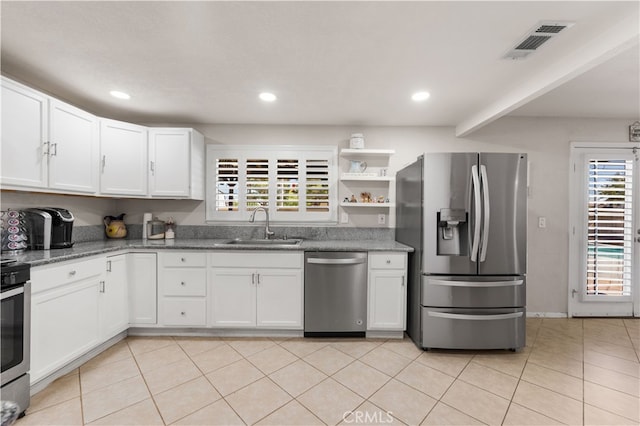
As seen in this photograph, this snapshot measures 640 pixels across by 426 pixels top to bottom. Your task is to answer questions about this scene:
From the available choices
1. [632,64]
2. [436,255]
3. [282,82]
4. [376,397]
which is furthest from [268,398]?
[632,64]

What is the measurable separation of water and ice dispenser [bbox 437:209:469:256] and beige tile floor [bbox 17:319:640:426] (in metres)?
0.92

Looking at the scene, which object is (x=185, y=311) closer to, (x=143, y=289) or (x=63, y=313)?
(x=143, y=289)

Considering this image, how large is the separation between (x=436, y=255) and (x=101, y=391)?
2.70 m

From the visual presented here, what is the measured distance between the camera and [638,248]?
2990 mm

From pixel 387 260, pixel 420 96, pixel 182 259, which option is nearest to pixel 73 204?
pixel 182 259

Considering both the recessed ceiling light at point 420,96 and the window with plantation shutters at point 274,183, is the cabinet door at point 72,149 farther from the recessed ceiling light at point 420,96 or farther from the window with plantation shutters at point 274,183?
the recessed ceiling light at point 420,96

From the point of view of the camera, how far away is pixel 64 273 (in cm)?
188

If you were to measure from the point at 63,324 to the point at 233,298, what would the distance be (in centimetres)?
120

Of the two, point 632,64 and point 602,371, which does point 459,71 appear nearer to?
point 632,64

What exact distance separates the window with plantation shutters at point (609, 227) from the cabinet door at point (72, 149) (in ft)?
17.4

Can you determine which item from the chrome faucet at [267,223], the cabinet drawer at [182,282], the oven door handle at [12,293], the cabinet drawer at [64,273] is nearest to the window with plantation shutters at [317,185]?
the chrome faucet at [267,223]

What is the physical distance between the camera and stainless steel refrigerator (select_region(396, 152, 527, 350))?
7.38 ft

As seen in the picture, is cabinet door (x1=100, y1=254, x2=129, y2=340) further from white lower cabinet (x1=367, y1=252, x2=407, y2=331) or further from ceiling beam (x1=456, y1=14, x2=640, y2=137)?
ceiling beam (x1=456, y1=14, x2=640, y2=137)

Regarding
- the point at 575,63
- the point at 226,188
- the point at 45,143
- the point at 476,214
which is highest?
the point at 575,63
